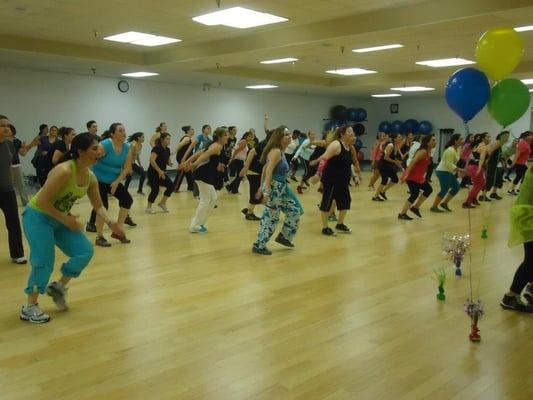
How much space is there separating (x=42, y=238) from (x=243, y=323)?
141 centimetres

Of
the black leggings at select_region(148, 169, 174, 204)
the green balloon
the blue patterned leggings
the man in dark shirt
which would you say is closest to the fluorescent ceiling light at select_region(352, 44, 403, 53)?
the black leggings at select_region(148, 169, 174, 204)

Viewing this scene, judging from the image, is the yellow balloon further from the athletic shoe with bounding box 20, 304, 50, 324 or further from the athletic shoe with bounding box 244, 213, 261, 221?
the athletic shoe with bounding box 244, 213, 261, 221

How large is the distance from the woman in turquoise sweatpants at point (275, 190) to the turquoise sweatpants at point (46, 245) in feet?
7.29

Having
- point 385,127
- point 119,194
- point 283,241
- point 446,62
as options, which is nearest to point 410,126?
point 385,127

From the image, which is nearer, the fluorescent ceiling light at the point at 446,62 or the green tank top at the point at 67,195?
the green tank top at the point at 67,195

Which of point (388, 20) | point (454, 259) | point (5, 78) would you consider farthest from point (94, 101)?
point (454, 259)

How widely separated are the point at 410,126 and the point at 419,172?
44.8 feet

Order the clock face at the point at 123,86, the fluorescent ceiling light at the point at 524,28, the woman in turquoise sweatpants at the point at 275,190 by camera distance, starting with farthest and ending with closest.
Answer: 1. the clock face at the point at 123,86
2. the fluorescent ceiling light at the point at 524,28
3. the woman in turquoise sweatpants at the point at 275,190

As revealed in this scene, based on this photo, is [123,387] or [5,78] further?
[5,78]

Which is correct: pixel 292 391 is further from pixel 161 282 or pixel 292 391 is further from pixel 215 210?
pixel 215 210

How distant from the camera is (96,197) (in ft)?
11.4

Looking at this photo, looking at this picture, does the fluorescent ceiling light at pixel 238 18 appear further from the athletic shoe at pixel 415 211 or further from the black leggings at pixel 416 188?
the athletic shoe at pixel 415 211

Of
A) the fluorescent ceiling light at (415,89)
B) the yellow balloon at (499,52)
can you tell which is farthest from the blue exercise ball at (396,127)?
the yellow balloon at (499,52)

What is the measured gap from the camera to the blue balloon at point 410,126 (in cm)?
2045
